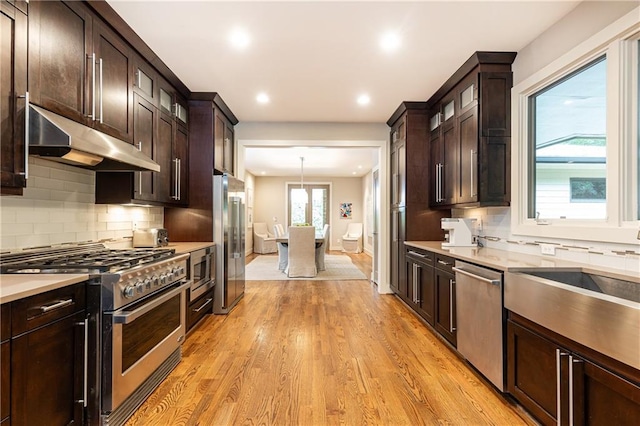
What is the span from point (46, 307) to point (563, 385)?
95.4 inches

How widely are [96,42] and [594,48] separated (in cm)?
331

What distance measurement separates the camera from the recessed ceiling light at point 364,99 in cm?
393

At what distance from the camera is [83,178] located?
8.36ft

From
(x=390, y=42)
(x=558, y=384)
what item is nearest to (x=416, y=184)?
(x=390, y=42)

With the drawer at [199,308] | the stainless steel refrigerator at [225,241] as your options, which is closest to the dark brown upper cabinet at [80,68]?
the stainless steel refrigerator at [225,241]

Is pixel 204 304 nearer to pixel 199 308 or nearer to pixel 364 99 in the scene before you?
pixel 199 308

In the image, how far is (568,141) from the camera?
2.40 metres

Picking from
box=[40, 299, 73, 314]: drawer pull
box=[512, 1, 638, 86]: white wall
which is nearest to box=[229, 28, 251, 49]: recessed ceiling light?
box=[40, 299, 73, 314]: drawer pull

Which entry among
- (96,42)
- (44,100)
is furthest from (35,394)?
(96,42)

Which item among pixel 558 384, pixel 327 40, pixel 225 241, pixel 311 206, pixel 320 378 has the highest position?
pixel 327 40

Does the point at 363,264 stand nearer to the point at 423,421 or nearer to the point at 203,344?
the point at 203,344

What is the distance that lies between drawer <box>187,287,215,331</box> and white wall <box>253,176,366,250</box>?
7424 millimetres

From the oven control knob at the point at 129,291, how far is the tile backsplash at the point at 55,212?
0.78 meters

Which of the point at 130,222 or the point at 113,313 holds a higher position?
the point at 130,222
